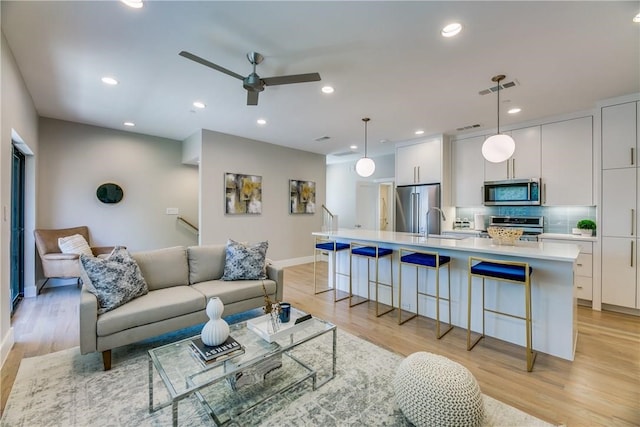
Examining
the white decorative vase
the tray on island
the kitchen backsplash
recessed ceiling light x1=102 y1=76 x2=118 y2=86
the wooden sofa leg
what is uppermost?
recessed ceiling light x1=102 y1=76 x2=118 y2=86

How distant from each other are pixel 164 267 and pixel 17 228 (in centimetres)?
277

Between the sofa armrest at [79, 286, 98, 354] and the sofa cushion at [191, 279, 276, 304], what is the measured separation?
34.6 inches

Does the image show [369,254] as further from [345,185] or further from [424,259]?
[345,185]

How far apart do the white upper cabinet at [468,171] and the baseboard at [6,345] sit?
247 inches

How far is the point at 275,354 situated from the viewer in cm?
186

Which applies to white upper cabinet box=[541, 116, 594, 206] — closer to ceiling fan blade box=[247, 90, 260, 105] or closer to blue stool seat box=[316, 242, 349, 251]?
blue stool seat box=[316, 242, 349, 251]

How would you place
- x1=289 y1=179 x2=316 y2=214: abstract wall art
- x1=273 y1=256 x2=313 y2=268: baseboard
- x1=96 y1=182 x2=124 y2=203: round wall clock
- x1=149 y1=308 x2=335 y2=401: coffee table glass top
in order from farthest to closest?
x1=289 y1=179 x2=316 y2=214: abstract wall art
x1=273 y1=256 x2=313 y2=268: baseboard
x1=96 y1=182 x2=124 y2=203: round wall clock
x1=149 y1=308 x2=335 y2=401: coffee table glass top

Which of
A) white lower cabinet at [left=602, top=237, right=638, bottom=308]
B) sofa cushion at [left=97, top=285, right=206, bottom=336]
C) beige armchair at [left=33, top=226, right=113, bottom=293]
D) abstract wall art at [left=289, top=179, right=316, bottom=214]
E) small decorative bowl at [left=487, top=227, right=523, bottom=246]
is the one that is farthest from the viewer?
abstract wall art at [left=289, top=179, right=316, bottom=214]

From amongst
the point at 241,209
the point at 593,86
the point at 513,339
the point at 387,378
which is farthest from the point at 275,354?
the point at 593,86

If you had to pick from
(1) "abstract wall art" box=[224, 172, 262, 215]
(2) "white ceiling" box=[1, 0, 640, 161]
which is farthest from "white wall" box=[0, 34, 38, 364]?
(1) "abstract wall art" box=[224, 172, 262, 215]

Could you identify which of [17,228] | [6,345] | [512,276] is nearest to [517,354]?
[512,276]

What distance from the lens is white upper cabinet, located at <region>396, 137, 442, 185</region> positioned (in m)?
5.31

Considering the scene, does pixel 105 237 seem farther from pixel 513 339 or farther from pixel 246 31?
pixel 513 339

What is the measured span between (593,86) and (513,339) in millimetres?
3044
